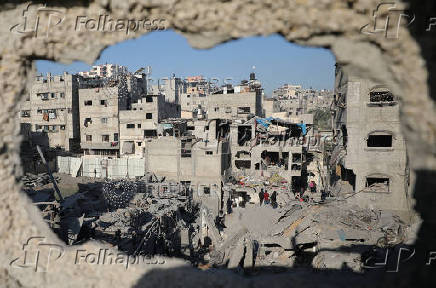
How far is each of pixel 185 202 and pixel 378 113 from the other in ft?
50.8

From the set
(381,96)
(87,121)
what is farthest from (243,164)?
(87,121)

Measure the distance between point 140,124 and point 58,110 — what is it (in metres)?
14.3

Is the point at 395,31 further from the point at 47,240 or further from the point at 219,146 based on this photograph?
the point at 219,146

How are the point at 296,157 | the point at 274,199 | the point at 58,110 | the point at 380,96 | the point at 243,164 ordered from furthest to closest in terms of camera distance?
the point at 58,110
the point at 243,164
the point at 296,157
the point at 274,199
the point at 380,96

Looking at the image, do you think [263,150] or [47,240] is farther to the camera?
[263,150]

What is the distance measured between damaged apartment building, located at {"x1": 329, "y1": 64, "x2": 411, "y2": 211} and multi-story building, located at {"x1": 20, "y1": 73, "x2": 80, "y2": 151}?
39.0m

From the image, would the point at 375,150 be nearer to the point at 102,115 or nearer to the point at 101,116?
the point at 102,115

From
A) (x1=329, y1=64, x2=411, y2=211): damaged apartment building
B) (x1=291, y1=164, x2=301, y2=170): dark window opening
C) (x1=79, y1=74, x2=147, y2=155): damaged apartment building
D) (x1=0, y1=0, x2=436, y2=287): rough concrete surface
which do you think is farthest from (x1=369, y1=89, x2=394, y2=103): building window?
(x1=79, y1=74, x2=147, y2=155): damaged apartment building

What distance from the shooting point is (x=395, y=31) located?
2637mm

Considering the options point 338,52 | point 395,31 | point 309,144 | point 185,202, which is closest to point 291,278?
point 338,52

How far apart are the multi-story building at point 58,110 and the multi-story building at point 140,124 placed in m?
8.69

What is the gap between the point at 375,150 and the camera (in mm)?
17141

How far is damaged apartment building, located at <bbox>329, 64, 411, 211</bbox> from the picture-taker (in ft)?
54.5

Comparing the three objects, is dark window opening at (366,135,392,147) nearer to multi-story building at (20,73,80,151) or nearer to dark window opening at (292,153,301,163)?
dark window opening at (292,153,301,163)
